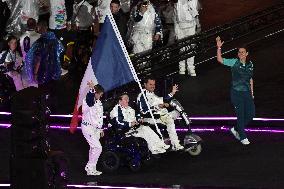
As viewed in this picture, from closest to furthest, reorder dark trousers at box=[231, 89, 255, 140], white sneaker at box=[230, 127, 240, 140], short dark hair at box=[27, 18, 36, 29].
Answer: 1. dark trousers at box=[231, 89, 255, 140]
2. white sneaker at box=[230, 127, 240, 140]
3. short dark hair at box=[27, 18, 36, 29]

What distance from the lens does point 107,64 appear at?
1767 cm

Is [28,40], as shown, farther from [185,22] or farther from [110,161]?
[110,161]

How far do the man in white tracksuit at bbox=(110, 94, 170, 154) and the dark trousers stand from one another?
69.4 inches

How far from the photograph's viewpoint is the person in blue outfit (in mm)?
18562

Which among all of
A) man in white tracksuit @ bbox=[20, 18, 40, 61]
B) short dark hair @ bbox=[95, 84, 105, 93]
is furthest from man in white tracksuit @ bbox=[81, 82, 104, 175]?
man in white tracksuit @ bbox=[20, 18, 40, 61]

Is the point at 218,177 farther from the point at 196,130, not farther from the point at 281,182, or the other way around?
the point at 196,130

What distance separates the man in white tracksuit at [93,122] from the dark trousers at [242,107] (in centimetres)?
301

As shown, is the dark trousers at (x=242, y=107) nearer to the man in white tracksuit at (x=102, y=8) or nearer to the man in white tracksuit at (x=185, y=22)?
the man in white tracksuit at (x=185, y=22)

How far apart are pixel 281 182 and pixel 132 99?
16.2ft

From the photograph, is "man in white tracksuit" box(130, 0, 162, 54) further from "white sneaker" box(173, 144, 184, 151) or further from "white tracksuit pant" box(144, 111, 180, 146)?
"white sneaker" box(173, 144, 184, 151)

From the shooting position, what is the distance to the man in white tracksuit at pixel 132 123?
691 inches

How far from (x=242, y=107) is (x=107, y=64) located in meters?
2.99

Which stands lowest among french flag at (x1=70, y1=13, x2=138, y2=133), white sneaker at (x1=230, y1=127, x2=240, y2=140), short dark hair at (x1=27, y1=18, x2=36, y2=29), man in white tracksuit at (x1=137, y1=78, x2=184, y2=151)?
white sneaker at (x1=230, y1=127, x2=240, y2=140)

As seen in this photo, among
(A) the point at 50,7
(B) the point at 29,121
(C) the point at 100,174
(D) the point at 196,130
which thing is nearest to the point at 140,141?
(C) the point at 100,174
